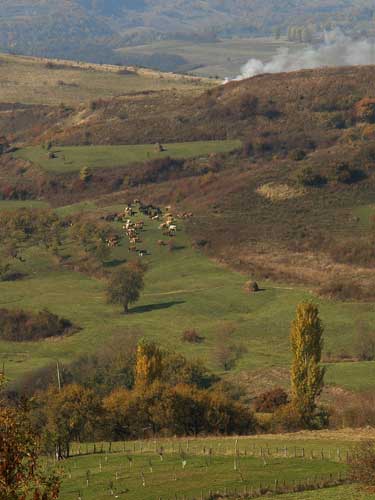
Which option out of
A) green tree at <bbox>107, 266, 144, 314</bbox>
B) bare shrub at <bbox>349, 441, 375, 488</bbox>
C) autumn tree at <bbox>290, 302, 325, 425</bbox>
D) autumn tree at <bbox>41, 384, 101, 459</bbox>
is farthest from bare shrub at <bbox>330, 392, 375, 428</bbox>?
green tree at <bbox>107, 266, 144, 314</bbox>

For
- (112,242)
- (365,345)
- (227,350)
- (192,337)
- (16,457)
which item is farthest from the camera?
(112,242)

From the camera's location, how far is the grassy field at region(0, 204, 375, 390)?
272ft

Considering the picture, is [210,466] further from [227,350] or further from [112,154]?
[112,154]

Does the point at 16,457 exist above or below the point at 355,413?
above

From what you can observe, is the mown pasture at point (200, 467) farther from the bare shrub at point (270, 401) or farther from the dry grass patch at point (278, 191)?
the dry grass patch at point (278, 191)

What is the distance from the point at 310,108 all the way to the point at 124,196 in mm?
52911

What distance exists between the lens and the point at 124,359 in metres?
77.1

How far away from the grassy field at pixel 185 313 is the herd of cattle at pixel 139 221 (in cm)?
208

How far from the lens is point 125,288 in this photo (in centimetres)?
10212

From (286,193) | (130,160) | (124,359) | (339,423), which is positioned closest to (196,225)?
(286,193)

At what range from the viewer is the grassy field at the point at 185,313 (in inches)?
3265

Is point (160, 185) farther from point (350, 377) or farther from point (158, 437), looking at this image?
point (158, 437)

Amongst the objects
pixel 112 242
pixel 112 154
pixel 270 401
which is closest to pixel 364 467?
pixel 270 401

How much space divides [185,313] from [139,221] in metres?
41.0
